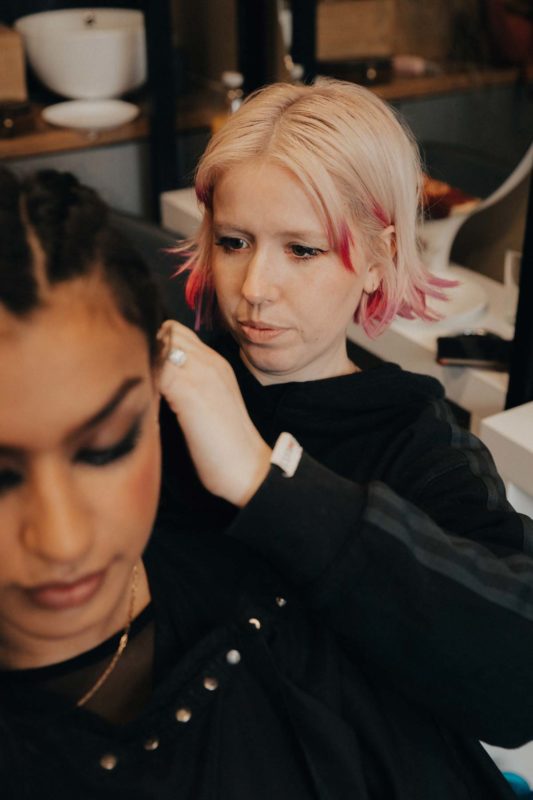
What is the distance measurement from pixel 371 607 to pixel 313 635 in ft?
0.22

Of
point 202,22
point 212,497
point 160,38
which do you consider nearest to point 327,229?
point 212,497

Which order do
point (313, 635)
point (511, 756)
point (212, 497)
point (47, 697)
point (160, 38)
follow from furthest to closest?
point (160, 38)
point (511, 756)
point (212, 497)
point (313, 635)
point (47, 697)

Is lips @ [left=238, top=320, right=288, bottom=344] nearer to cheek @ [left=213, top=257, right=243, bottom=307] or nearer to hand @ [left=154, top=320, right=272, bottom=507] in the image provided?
cheek @ [left=213, top=257, right=243, bottom=307]

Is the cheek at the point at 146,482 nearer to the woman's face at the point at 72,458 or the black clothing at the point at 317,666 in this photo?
the woman's face at the point at 72,458

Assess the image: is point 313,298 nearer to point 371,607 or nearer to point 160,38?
point 371,607

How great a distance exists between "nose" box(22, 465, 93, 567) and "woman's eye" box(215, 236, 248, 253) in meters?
0.42

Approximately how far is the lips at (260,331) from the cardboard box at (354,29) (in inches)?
60.8

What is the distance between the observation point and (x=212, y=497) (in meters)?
0.80

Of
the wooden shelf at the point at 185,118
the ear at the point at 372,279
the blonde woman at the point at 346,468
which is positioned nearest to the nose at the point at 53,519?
the blonde woman at the point at 346,468

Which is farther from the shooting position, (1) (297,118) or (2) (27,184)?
(1) (297,118)

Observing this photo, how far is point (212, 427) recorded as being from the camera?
2.07 ft

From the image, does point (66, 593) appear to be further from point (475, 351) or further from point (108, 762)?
point (475, 351)

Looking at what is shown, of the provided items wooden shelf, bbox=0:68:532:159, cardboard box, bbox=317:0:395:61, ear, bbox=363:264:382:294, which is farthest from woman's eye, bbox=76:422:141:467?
cardboard box, bbox=317:0:395:61

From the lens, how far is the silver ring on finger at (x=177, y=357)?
0.61 meters
